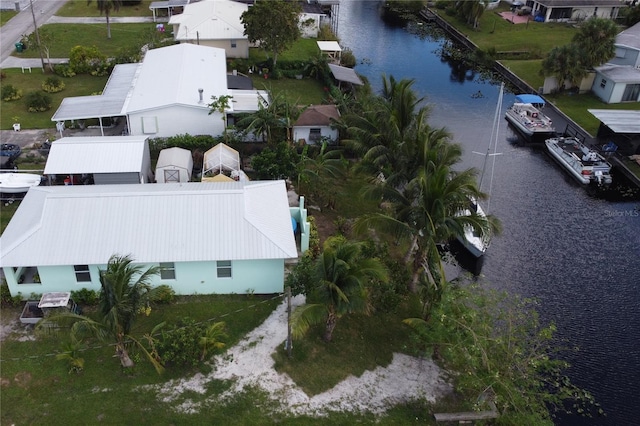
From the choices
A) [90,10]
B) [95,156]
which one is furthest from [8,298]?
[90,10]

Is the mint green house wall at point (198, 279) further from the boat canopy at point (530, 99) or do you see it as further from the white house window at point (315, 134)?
the boat canopy at point (530, 99)

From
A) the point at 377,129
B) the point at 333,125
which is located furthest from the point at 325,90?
the point at 377,129

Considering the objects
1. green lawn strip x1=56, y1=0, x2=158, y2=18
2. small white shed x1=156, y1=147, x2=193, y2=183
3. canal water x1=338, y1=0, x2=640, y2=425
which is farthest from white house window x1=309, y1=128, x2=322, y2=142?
green lawn strip x1=56, y1=0, x2=158, y2=18

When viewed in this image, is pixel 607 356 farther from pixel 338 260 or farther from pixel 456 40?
pixel 456 40

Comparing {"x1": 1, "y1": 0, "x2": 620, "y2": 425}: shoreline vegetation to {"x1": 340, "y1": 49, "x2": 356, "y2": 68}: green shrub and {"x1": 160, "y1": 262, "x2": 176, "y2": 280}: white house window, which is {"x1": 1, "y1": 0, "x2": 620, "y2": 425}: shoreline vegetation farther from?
{"x1": 340, "y1": 49, "x2": 356, "y2": 68}: green shrub

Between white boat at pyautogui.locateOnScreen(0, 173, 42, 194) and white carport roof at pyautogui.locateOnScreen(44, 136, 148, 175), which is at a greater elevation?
white carport roof at pyautogui.locateOnScreen(44, 136, 148, 175)
